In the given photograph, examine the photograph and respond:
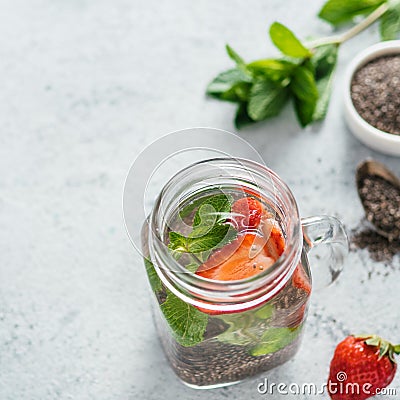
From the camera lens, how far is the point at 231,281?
90 cm

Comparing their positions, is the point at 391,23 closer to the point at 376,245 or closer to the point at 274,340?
the point at 376,245

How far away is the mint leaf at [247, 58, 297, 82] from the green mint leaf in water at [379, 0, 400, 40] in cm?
20

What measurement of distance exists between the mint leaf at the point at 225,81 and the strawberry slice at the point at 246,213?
493mm

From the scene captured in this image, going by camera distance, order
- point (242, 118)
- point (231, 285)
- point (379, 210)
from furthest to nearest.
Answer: point (242, 118) → point (379, 210) → point (231, 285)

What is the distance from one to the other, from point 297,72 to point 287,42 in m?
0.07

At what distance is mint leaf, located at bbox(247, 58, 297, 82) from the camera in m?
1.38

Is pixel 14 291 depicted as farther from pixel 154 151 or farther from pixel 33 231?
pixel 154 151

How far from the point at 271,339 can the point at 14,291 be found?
519 millimetres

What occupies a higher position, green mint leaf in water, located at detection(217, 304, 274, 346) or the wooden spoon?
green mint leaf in water, located at detection(217, 304, 274, 346)

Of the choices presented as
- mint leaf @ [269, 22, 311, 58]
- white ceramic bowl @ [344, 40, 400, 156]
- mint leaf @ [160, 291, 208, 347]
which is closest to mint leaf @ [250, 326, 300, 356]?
mint leaf @ [160, 291, 208, 347]

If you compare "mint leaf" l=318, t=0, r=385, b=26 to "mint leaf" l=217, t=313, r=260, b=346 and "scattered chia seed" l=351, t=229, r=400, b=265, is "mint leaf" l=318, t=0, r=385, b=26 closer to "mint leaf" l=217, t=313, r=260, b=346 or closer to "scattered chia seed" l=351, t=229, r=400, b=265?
"scattered chia seed" l=351, t=229, r=400, b=265

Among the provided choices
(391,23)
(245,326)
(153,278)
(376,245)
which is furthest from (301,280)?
(391,23)

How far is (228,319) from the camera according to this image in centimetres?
97

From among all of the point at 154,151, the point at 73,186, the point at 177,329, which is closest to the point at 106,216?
the point at 73,186
